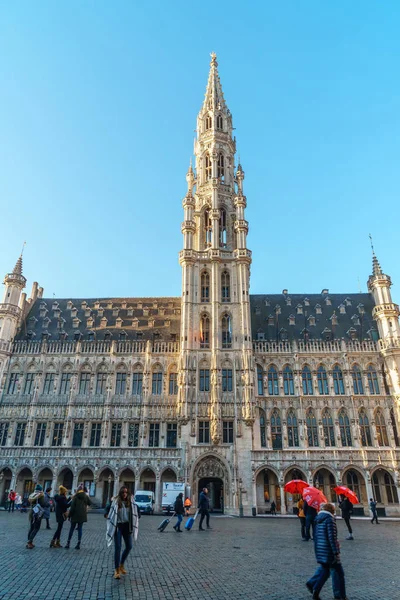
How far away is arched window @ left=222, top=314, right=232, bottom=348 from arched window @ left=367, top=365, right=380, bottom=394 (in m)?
17.2

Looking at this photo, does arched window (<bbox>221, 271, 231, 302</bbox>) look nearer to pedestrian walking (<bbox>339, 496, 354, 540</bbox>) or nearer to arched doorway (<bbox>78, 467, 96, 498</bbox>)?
arched doorway (<bbox>78, 467, 96, 498</bbox>)

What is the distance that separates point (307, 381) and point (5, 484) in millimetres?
36631

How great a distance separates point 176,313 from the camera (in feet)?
184

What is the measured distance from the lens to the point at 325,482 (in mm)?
44125

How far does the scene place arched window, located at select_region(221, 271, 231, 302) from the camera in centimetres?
5184

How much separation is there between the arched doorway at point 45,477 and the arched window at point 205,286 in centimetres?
2688

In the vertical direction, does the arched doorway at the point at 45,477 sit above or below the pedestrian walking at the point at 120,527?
above

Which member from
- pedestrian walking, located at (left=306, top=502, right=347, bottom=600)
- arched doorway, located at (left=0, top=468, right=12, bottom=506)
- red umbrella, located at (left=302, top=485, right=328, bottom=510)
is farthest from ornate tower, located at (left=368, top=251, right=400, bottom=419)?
arched doorway, located at (left=0, top=468, right=12, bottom=506)

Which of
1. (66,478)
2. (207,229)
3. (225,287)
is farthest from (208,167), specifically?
(66,478)

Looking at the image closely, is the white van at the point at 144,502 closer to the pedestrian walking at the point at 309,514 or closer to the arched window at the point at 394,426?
the pedestrian walking at the point at 309,514

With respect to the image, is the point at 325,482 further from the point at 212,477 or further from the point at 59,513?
the point at 59,513

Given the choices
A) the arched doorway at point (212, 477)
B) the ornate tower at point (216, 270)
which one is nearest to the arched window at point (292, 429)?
the ornate tower at point (216, 270)

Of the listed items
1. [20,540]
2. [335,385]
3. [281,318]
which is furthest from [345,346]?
[20,540]

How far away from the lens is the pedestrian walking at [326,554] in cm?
826
